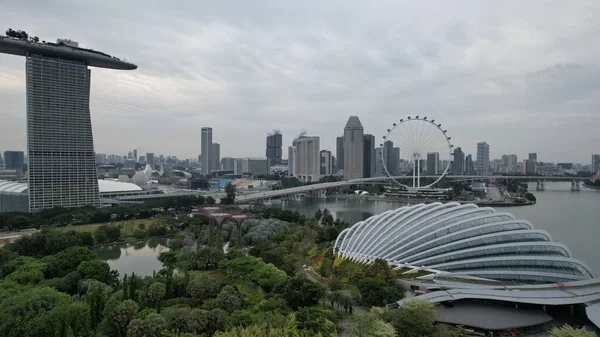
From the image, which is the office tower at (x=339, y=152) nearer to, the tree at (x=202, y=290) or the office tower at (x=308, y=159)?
the office tower at (x=308, y=159)

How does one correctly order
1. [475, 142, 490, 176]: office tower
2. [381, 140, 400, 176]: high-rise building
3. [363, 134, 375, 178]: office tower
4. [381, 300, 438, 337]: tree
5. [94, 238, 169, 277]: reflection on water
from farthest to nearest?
[475, 142, 490, 176]: office tower
[381, 140, 400, 176]: high-rise building
[363, 134, 375, 178]: office tower
[94, 238, 169, 277]: reflection on water
[381, 300, 438, 337]: tree

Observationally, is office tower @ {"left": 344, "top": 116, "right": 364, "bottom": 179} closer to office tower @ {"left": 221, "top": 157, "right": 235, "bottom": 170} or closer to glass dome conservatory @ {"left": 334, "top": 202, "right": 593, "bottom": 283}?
office tower @ {"left": 221, "top": 157, "right": 235, "bottom": 170}

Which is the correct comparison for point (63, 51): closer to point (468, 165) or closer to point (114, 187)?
point (114, 187)

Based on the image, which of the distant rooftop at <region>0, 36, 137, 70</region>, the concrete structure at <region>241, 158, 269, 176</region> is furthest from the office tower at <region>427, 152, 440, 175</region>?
the distant rooftop at <region>0, 36, 137, 70</region>

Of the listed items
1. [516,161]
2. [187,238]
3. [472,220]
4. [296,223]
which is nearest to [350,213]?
[296,223]

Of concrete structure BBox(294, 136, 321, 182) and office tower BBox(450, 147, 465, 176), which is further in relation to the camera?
office tower BBox(450, 147, 465, 176)

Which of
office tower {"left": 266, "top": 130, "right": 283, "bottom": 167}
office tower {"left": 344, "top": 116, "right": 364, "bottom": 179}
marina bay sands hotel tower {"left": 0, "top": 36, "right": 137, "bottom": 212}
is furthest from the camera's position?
office tower {"left": 266, "top": 130, "right": 283, "bottom": 167}

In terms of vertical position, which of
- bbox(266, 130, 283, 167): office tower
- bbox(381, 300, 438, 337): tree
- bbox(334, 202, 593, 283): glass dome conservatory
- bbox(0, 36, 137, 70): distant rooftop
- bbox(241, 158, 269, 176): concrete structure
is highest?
bbox(0, 36, 137, 70): distant rooftop
